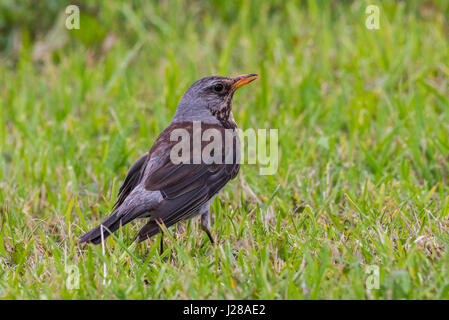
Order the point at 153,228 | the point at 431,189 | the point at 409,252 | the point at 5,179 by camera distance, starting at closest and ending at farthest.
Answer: the point at 409,252 → the point at 153,228 → the point at 431,189 → the point at 5,179

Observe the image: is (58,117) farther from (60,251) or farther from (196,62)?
(60,251)

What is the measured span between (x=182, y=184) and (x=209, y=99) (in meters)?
1.00

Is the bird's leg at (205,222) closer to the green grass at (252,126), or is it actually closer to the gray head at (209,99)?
the green grass at (252,126)

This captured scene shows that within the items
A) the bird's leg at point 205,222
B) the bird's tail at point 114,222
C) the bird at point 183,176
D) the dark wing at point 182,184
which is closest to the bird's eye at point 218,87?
the bird at point 183,176

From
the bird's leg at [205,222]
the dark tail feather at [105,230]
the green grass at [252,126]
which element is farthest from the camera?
the bird's leg at [205,222]

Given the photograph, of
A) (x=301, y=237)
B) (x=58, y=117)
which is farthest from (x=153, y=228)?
(x=58, y=117)

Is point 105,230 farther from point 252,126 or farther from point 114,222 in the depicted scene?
point 252,126

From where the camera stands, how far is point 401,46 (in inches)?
308

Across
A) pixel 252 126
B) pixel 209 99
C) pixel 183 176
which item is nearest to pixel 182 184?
pixel 183 176

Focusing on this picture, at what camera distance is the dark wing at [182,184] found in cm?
450

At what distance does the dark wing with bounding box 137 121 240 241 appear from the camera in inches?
177

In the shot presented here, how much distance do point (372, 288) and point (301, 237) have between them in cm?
89

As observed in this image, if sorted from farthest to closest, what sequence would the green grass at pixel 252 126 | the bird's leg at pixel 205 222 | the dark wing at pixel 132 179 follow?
the dark wing at pixel 132 179
the bird's leg at pixel 205 222
the green grass at pixel 252 126
